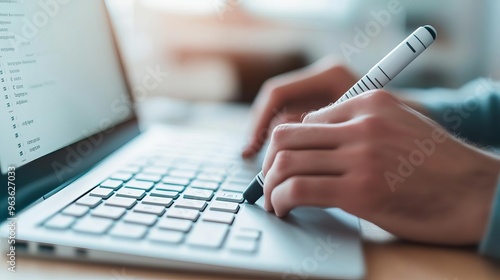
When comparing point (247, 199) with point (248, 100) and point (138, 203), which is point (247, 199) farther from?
point (248, 100)

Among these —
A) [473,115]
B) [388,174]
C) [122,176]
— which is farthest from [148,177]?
[473,115]

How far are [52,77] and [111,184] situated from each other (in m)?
0.13

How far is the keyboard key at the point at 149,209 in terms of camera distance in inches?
13.8

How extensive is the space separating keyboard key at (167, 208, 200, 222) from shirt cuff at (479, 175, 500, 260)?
220mm

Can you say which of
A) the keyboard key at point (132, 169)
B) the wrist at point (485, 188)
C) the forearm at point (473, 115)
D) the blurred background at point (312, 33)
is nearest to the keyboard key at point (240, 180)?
the keyboard key at point (132, 169)

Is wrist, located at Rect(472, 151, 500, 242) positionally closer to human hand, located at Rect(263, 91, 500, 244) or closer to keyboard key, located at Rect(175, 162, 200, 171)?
human hand, located at Rect(263, 91, 500, 244)

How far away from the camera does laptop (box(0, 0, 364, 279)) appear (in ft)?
0.98

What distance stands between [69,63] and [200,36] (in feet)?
4.71

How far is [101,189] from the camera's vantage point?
393mm

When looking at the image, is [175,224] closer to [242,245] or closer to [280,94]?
[242,245]

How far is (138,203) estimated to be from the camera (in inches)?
14.5

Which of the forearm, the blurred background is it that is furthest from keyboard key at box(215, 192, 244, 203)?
the blurred background

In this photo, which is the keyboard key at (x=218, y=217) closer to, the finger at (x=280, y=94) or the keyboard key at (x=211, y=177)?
the keyboard key at (x=211, y=177)

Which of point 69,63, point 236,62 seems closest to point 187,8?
point 236,62
